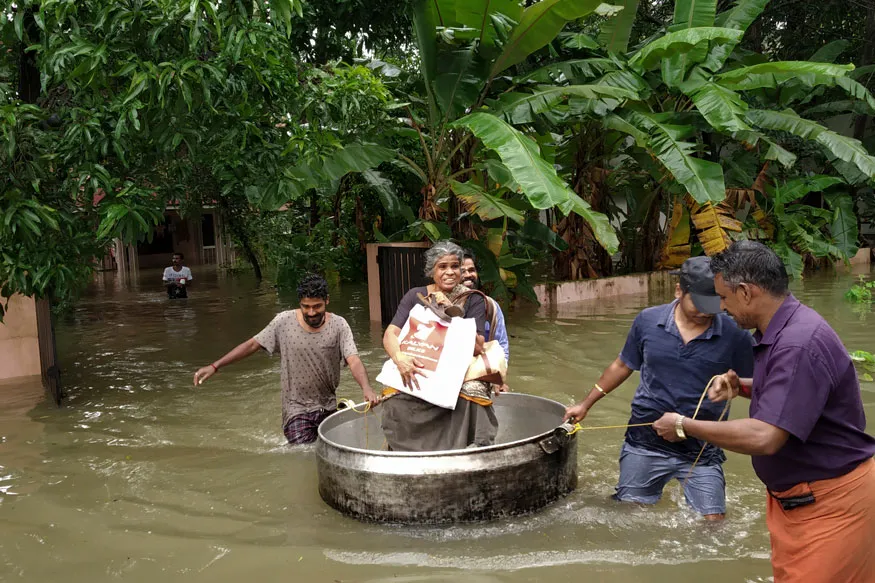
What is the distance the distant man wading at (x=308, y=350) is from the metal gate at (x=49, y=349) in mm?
3271

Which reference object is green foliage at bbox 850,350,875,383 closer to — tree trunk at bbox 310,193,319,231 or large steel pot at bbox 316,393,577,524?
large steel pot at bbox 316,393,577,524

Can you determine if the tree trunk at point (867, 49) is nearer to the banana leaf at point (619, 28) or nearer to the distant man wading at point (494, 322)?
the banana leaf at point (619, 28)

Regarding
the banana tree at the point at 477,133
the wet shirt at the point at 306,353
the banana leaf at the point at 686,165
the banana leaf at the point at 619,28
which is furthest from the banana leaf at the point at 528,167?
the banana leaf at the point at 619,28

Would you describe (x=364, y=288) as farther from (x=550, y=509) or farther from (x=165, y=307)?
(x=550, y=509)

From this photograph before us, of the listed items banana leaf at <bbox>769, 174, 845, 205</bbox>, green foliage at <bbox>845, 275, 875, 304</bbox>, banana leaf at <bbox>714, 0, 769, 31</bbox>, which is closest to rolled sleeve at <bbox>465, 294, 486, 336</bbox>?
green foliage at <bbox>845, 275, 875, 304</bbox>

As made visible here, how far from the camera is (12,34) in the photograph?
6.75m

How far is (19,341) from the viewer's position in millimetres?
9164

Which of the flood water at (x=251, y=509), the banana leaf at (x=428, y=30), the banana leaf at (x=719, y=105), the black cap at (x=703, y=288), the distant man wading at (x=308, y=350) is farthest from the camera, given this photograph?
the banana leaf at (x=719, y=105)

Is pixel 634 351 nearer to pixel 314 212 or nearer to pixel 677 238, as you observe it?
pixel 677 238

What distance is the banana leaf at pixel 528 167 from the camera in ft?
27.4

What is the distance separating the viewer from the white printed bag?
454cm

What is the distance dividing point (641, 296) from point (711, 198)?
15.5ft

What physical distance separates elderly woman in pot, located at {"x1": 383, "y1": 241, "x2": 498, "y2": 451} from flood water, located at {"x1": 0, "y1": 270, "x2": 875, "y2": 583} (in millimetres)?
535

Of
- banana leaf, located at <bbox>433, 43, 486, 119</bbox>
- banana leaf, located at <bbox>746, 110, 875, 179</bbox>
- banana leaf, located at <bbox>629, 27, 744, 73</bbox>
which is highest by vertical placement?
banana leaf, located at <bbox>629, 27, 744, 73</bbox>
